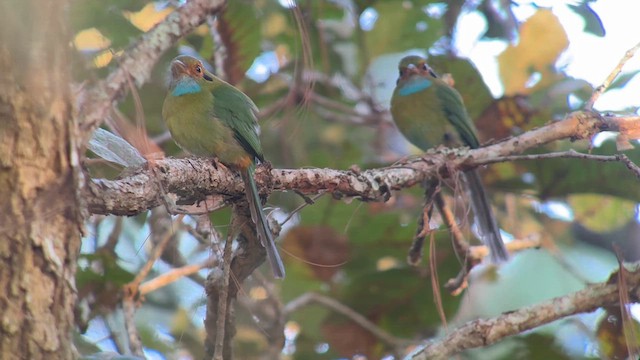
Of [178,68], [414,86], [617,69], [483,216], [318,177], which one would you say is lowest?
[483,216]

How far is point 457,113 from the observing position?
171 inches

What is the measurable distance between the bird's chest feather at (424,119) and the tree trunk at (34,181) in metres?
3.19

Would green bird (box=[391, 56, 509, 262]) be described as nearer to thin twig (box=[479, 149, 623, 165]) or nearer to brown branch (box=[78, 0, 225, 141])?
thin twig (box=[479, 149, 623, 165])

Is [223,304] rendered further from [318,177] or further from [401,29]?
[401,29]

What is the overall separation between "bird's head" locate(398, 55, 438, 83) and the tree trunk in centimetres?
341

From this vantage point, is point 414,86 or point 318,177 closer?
point 318,177

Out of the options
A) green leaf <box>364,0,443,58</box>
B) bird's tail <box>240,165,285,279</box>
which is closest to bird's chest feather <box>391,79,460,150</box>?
green leaf <box>364,0,443,58</box>

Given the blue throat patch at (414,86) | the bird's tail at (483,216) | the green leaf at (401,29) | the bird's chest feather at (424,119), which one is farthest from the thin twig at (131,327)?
the green leaf at (401,29)

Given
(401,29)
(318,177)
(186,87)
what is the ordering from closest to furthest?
1. (318,177)
2. (186,87)
3. (401,29)

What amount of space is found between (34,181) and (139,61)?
0.78 m

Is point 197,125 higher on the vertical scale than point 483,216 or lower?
higher

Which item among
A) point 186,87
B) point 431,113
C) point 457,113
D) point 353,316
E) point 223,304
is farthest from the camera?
point 431,113

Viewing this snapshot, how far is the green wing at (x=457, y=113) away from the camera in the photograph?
423 cm

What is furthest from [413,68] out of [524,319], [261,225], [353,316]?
[261,225]
